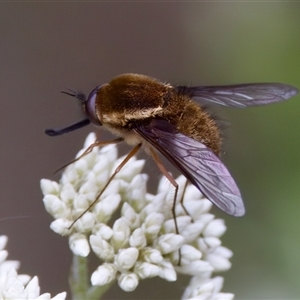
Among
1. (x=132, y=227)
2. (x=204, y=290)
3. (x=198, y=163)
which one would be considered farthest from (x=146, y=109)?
(x=204, y=290)

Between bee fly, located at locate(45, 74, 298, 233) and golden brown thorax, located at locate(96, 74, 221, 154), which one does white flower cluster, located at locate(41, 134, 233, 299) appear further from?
golden brown thorax, located at locate(96, 74, 221, 154)

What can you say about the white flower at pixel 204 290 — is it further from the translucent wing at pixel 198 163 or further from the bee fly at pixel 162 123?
the translucent wing at pixel 198 163

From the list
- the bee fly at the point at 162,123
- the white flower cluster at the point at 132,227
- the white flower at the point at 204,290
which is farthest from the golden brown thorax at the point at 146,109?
the white flower at the point at 204,290

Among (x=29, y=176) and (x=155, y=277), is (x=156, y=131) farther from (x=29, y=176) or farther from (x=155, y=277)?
(x=29, y=176)

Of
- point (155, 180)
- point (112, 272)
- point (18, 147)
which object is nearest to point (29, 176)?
point (18, 147)

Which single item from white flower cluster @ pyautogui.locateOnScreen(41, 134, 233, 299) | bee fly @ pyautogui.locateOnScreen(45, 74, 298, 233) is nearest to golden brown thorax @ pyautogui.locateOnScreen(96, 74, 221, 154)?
bee fly @ pyautogui.locateOnScreen(45, 74, 298, 233)
